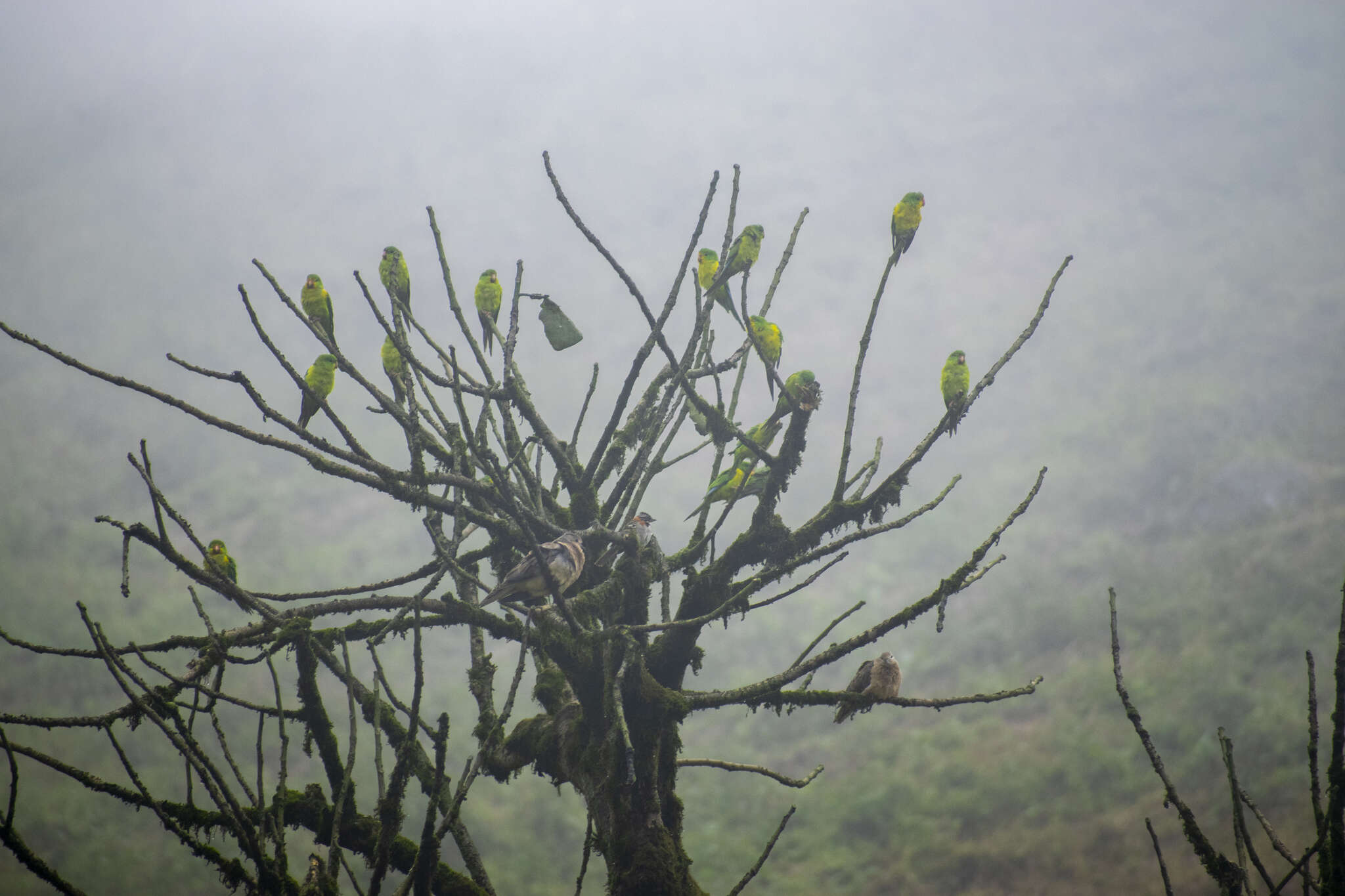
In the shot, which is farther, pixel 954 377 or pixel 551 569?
pixel 954 377

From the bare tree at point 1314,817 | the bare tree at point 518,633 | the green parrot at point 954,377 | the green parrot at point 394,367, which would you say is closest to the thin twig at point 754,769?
the bare tree at point 518,633

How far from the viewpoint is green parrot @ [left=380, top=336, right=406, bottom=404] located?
3.79 meters

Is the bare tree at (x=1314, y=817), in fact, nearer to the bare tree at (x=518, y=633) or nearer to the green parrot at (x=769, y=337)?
the bare tree at (x=518, y=633)

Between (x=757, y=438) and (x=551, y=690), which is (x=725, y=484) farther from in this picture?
(x=551, y=690)

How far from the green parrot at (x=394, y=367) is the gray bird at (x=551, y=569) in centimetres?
117

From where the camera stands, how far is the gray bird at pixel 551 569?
2799 mm

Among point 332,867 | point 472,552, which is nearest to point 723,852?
point 472,552

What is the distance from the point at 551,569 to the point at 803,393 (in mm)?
1327

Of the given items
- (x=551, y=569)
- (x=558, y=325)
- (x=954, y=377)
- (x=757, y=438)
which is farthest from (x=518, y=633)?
(x=954, y=377)

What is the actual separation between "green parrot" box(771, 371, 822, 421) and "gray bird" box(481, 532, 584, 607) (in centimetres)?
103

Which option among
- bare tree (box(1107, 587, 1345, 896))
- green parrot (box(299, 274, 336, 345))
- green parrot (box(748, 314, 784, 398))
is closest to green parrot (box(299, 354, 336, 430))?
green parrot (box(299, 274, 336, 345))

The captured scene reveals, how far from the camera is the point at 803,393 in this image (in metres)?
3.44

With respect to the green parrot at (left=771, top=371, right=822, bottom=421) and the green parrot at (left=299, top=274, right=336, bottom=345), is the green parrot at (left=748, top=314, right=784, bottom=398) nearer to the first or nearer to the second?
the green parrot at (left=771, top=371, right=822, bottom=421)

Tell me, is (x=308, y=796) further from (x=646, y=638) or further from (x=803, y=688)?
(x=803, y=688)
